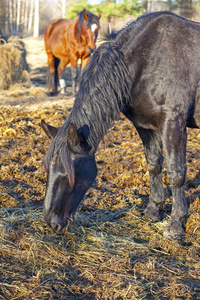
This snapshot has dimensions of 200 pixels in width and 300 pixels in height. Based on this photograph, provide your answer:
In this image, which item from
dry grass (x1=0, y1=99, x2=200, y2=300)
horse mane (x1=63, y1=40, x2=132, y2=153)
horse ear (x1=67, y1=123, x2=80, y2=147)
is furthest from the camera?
horse mane (x1=63, y1=40, x2=132, y2=153)

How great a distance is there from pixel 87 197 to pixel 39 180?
0.77m

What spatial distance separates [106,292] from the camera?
76.2 inches

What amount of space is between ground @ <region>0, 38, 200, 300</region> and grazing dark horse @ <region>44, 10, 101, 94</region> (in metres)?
5.20

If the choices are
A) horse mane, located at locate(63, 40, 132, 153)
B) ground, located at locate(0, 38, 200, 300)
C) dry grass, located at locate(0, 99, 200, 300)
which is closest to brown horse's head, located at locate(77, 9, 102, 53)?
ground, located at locate(0, 38, 200, 300)

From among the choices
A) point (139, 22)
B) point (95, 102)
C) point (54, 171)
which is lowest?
point (54, 171)

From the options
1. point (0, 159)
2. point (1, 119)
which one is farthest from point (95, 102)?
point (1, 119)

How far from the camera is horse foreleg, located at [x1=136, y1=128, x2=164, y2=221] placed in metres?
3.13

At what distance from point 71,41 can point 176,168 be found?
7.65 meters

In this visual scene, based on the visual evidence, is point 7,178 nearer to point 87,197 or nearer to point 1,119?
point 87,197

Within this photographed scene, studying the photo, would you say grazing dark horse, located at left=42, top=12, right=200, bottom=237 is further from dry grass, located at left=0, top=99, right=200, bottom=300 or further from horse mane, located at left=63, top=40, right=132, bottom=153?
dry grass, located at left=0, top=99, right=200, bottom=300

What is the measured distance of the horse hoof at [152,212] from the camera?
3.12m

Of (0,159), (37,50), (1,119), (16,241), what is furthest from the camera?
(37,50)

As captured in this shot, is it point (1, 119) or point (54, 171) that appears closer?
point (54, 171)

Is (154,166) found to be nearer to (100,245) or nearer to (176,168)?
(176,168)
